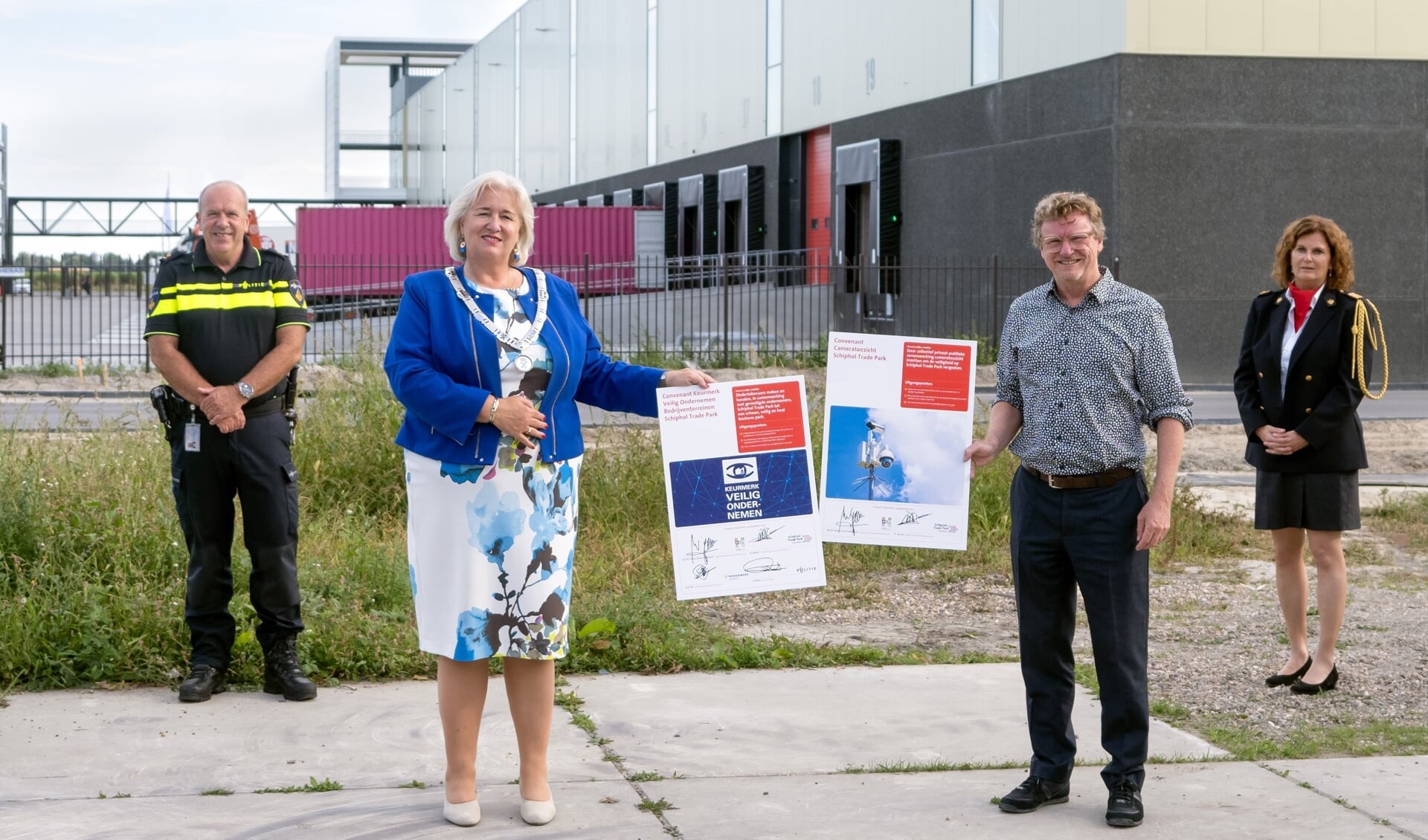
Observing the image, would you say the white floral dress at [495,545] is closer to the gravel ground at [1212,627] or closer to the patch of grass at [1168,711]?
the patch of grass at [1168,711]

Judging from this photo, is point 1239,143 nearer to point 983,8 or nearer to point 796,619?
point 983,8

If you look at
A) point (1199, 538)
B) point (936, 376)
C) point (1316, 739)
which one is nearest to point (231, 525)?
point (936, 376)

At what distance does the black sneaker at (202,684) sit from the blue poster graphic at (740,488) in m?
2.09

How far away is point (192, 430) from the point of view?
6.14 metres

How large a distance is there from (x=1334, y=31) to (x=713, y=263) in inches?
619

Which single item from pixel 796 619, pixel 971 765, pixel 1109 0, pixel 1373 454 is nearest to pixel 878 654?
pixel 796 619

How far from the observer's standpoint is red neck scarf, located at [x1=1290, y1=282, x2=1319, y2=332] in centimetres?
665

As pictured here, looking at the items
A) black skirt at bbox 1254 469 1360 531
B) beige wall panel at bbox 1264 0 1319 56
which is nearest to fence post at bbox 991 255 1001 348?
beige wall panel at bbox 1264 0 1319 56

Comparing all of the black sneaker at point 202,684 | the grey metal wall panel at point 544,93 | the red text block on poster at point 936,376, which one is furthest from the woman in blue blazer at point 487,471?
the grey metal wall panel at point 544,93

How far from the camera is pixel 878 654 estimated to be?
23.2 feet

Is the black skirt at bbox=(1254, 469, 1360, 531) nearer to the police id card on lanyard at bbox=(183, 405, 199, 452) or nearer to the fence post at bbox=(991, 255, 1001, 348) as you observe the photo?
the police id card on lanyard at bbox=(183, 405, 199, 452)

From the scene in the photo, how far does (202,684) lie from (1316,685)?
4546mm

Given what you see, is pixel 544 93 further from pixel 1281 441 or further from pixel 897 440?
pixel 897 440

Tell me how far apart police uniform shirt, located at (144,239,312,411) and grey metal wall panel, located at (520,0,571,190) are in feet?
149
